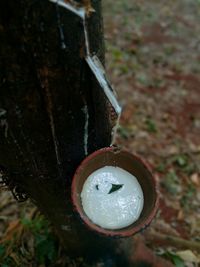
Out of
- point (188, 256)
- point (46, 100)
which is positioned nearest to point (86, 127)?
point (46, 100)

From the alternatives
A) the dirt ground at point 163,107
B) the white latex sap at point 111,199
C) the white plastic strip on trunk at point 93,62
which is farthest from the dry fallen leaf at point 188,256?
the white plastic strip on trunk at point 93,62

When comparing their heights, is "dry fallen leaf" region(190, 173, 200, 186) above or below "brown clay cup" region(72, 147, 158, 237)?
below

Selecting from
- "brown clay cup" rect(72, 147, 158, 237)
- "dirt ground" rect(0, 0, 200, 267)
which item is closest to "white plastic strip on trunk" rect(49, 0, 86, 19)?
"brown clay cup" rect(72, 147, 158, 237)

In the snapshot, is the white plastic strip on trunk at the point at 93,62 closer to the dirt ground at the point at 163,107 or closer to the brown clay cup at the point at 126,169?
the brown clay cup at the point at 126,169

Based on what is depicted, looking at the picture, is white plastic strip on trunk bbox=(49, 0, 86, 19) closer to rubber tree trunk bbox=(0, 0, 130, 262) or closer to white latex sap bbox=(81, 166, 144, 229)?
rubber tree trunk bbox=(0, 0, 130, 262)

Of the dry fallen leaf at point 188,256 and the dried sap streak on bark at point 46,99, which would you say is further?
the dry fallen leaf at point 188,256
